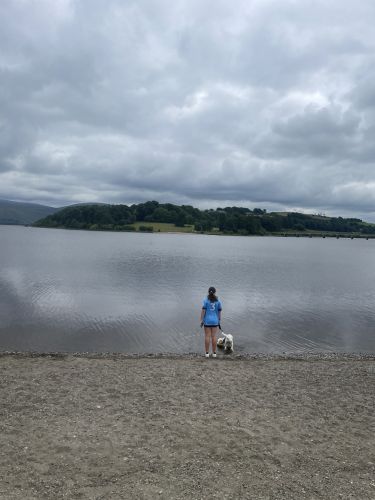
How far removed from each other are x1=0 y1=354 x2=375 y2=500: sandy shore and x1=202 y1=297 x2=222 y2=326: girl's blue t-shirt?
2.35m

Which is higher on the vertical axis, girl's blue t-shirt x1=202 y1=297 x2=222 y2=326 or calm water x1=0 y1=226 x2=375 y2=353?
girl's blue t-shirt x1=202 y1=297 x2=222 y2=326

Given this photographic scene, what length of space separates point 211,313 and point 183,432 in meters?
7.64

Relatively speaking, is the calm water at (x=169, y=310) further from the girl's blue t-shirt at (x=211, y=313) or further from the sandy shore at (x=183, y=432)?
the sandy shore at (x=183, y=432)

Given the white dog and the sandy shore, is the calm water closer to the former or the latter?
the white dog

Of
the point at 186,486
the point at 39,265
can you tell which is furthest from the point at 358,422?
the point at 39,265

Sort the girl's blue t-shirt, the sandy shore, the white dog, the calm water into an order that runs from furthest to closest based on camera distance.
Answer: the calm water
the white dog
the girl's blue t-shirt
the sandy shore

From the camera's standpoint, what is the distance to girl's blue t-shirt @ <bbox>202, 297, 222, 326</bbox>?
53.9 ft

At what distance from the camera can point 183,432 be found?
29.8 feet

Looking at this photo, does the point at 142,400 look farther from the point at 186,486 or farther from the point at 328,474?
the point at 328,474

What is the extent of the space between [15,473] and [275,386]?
8.01 meters

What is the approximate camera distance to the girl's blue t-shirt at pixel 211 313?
16.4m

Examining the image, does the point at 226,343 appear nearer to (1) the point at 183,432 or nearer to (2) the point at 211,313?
(2) the point at 211,313

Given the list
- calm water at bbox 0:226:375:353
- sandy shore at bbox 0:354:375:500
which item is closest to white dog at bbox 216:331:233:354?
calm water at bbox 0:226:375:353

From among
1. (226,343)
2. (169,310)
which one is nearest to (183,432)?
(226,343)
